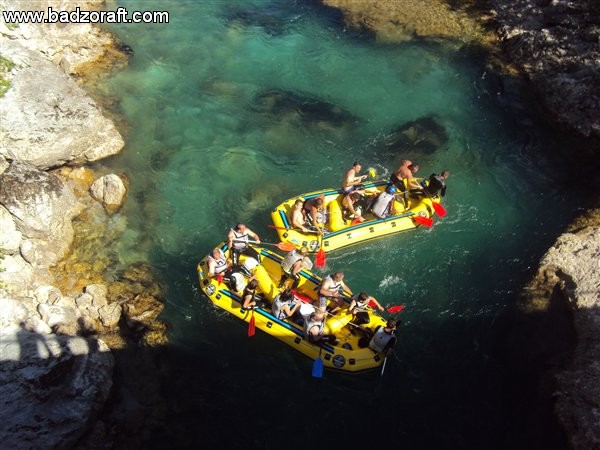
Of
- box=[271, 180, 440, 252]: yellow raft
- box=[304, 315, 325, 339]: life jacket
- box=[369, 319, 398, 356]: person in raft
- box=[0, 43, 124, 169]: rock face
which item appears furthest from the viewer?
box=[0, 43, 124, 169]: rock face

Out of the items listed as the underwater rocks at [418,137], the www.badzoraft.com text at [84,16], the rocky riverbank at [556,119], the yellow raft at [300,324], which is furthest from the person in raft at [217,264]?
the www.badzoraft.com text at [84,16]

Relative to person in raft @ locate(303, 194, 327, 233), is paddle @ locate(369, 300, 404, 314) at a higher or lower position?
lower

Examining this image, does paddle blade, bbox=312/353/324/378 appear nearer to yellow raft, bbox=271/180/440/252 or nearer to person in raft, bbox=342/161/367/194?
yellow raft, bbox=271/180/440/252

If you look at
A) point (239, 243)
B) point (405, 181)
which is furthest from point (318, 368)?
point (405, 181)

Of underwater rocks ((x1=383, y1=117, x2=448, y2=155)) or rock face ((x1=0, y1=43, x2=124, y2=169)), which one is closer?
rock face ((x1=0, y1=43, x2=124, y2=169))

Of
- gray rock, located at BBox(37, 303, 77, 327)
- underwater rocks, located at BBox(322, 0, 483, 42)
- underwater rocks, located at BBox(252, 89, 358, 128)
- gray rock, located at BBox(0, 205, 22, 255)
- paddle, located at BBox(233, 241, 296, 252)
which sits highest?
underwater rocks, located at BBox(322, 0, 483, 42)

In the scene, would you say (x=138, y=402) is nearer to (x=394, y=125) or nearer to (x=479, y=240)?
(x=479, y=240)

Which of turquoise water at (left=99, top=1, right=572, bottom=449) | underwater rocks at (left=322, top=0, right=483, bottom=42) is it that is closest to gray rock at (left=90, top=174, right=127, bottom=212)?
turquoise water at (left=99, top=1, right=572, bottom=449)
